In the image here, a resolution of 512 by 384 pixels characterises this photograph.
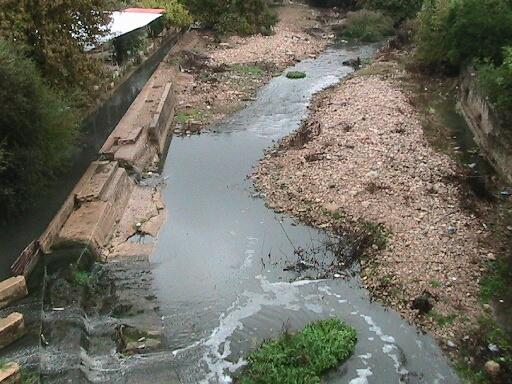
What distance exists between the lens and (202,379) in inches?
403

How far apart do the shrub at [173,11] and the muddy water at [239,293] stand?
59.6 ft

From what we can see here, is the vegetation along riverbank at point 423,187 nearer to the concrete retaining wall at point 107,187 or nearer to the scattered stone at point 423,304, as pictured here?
the scattered stone at point 423,304

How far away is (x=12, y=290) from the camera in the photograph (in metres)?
11.5

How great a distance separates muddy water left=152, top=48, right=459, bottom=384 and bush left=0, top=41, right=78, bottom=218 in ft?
11.7

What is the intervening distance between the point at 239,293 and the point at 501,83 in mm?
10109

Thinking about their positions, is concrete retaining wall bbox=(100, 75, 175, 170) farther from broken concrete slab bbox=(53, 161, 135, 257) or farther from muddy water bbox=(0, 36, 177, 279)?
broken concrete slab bbox=(53, 161, 135, 257)

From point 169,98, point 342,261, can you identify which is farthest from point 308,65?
point 342,261

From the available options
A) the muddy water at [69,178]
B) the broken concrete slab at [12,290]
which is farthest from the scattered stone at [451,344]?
the muddy water at [69,178]

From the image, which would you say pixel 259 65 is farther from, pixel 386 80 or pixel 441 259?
pixel 441 259

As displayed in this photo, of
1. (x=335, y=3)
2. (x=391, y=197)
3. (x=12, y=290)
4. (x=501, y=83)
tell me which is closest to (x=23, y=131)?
(x=12, y=290)

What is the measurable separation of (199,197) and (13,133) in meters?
5.98

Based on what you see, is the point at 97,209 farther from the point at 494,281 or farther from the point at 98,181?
the point at 494,281

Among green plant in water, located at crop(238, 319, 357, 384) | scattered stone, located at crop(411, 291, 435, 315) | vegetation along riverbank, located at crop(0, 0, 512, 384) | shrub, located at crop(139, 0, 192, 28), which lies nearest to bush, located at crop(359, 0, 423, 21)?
vegetation along riverbank, located at crop(0, 0, 512, 384)

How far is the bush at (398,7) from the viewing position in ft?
130
